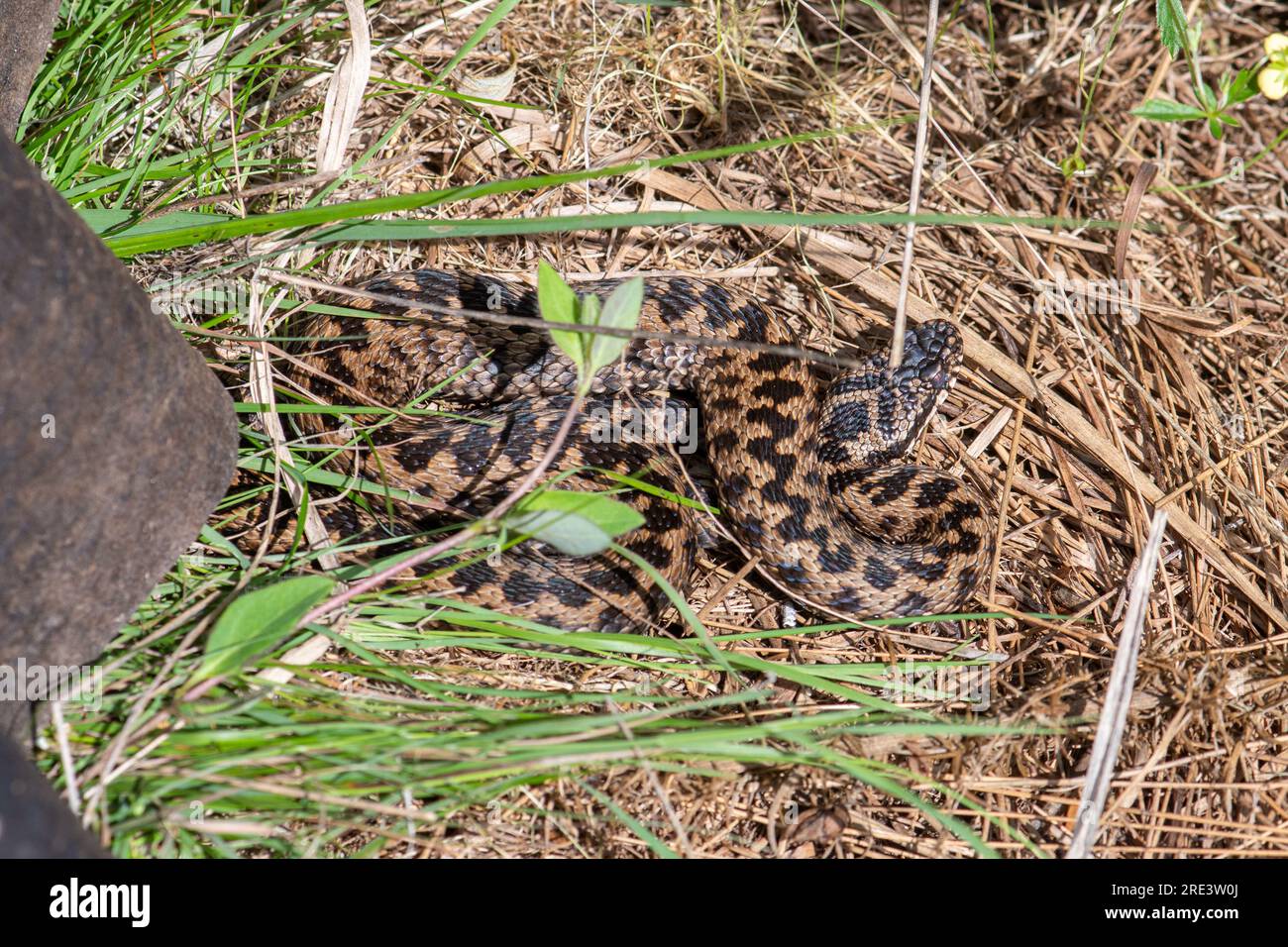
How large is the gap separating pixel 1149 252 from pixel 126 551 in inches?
207

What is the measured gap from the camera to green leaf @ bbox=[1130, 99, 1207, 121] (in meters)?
4.74

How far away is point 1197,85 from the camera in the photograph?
480cm

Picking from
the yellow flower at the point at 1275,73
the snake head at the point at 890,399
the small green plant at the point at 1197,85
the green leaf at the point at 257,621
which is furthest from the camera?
the snake head at the point at 890,399

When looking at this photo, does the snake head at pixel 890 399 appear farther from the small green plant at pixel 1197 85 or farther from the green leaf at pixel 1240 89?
the green leaf at pixel 1240 89

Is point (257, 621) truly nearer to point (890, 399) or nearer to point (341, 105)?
point (341, 105)

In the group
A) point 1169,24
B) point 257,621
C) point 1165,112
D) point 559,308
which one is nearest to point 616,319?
point 559,308

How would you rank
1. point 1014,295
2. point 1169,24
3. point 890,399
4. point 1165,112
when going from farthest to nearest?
point 1014,295 → point 890,399 → point 1165,112 → point 1169,24

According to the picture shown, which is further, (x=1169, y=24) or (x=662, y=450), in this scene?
(x=662, y=450)

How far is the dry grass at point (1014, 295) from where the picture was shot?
3.68m

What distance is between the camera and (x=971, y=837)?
309 centimetres

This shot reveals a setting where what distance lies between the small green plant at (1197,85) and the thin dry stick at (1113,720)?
229cm

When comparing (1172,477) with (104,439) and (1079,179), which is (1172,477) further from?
(104,439)

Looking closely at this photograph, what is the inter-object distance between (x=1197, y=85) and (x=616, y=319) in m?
3.60

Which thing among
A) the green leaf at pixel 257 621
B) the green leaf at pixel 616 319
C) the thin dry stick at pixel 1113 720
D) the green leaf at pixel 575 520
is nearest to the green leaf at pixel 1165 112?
the thin dry stick at pixel 1113 720
